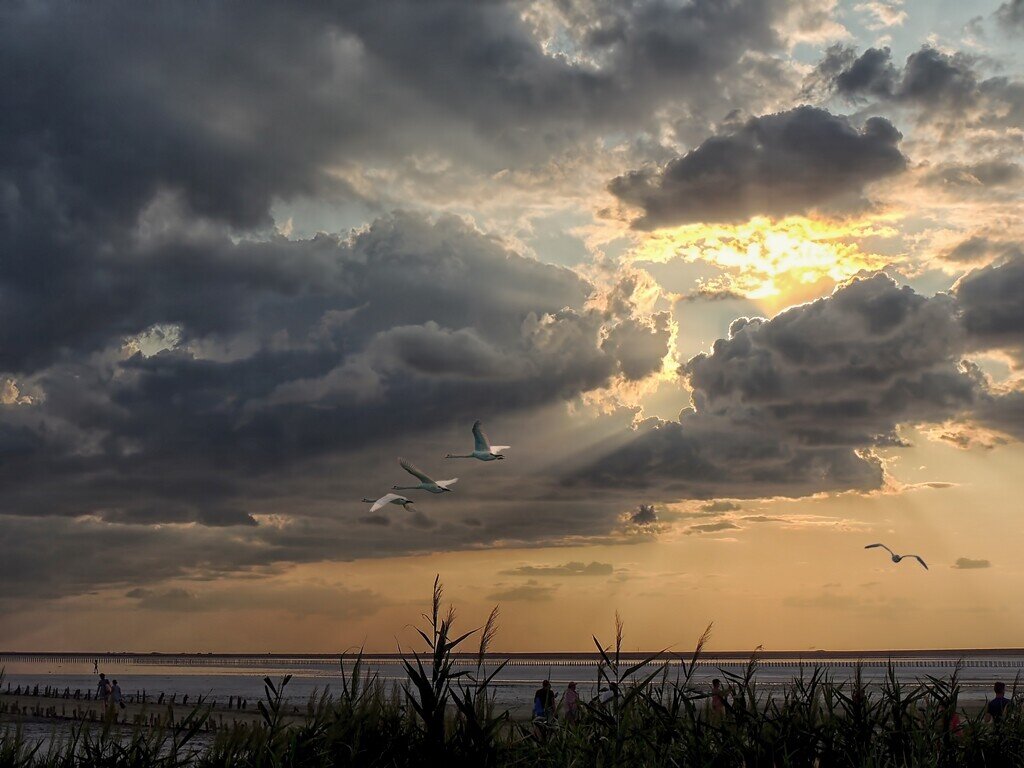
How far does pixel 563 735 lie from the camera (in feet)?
45.0

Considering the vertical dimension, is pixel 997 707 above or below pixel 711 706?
below

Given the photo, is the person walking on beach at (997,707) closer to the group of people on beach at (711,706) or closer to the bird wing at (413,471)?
the group of people on beach at (711,706)

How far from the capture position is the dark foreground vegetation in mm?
12312

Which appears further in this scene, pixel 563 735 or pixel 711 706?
pixel 711 706

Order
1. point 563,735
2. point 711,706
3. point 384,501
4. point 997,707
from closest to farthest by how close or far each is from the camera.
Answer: point 563,735 → point 711,706 → point 997,707 → point 384,501

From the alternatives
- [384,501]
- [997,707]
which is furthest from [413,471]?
[997,707]

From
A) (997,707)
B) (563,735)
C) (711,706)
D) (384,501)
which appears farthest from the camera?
(384,501)

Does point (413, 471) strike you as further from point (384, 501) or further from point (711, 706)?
point (711, 706)

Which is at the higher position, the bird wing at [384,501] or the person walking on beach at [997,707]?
the bird wing at [384,501]

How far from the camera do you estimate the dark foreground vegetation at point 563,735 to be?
485 inches

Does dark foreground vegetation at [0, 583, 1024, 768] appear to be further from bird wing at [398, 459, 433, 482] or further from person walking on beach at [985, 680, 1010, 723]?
bird wing at [398, 459, 433, 482]

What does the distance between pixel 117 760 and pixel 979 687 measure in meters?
93.6

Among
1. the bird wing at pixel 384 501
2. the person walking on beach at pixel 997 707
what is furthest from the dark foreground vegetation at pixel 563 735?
the bird wing at pixel 384 501

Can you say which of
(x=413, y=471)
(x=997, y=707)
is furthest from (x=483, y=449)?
(x=997, y=707)
